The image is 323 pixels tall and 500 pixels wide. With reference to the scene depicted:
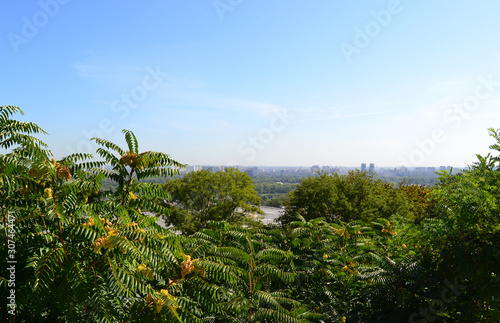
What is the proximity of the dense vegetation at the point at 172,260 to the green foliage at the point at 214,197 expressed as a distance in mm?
26839

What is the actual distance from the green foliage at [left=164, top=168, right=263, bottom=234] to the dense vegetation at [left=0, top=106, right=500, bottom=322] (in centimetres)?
2684

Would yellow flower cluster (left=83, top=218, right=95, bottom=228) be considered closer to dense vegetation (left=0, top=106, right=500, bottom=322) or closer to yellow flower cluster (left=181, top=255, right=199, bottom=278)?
dense vegetation (left=0, top=106, right=500, bottom=322)

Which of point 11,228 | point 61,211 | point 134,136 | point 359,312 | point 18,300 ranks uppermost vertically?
point 134,136

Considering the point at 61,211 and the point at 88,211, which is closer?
the point at 61,211

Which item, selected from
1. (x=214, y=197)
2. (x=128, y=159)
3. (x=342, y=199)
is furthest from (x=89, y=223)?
(x=214, y=197)

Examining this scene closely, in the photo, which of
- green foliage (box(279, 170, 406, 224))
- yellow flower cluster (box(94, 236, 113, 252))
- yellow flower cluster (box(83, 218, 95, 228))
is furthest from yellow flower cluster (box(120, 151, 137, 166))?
green foliage (box(279, 170, 406, 224))

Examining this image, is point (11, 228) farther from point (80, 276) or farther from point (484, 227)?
point (484, 227)

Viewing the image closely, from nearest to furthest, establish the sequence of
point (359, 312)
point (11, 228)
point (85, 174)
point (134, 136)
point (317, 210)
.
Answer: point (11, 228) → point (134, 136) → point (85, 174) → point (359, 312) → point (317, 210)

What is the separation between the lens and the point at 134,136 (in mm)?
3119

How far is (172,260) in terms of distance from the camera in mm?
2527

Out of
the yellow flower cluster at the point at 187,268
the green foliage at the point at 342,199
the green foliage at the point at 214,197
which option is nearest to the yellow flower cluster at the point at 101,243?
the yellow flower cluster at the point at 187,268

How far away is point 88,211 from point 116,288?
0.75 m

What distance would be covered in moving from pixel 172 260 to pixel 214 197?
30.5 metres

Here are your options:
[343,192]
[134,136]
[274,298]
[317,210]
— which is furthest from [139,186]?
[343,192]
